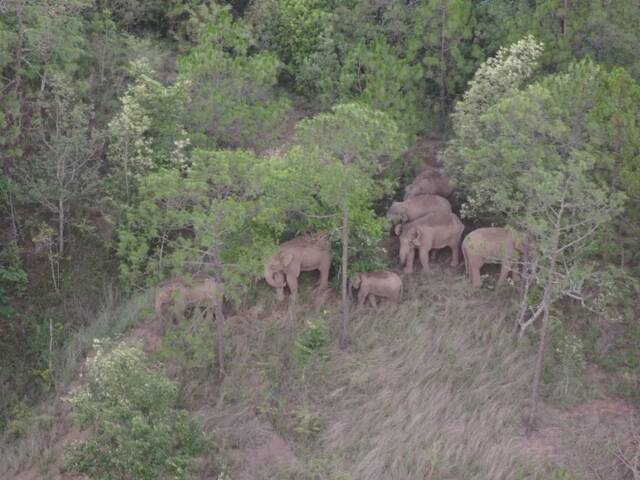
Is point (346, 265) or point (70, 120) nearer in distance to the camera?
point (346, 265)

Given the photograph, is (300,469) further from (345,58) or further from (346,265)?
(345,58)

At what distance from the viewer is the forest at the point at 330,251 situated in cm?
1633

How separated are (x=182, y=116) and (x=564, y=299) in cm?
946

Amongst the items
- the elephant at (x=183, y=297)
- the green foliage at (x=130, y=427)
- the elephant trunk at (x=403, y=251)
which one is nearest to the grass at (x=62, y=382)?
the elephant at (x=183, y=297)

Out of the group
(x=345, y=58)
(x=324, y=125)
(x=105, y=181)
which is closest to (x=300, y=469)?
(x=324, y=125)

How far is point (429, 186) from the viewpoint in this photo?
70.0ft

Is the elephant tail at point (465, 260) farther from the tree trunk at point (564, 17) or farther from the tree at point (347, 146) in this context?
the tree trunk at point (564, 17)

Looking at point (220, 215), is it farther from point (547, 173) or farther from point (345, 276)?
point (547, 173)

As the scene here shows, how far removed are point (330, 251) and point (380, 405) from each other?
12.1 feet

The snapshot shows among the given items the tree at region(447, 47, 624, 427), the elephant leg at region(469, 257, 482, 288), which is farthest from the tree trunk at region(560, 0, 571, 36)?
the elephant leg at region(469, 257, 482, 288)

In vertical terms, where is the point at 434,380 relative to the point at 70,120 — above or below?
below

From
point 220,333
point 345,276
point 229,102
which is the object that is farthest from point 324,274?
point 229,102

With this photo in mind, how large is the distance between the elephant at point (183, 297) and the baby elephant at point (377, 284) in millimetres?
3001

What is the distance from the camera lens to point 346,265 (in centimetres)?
1819
